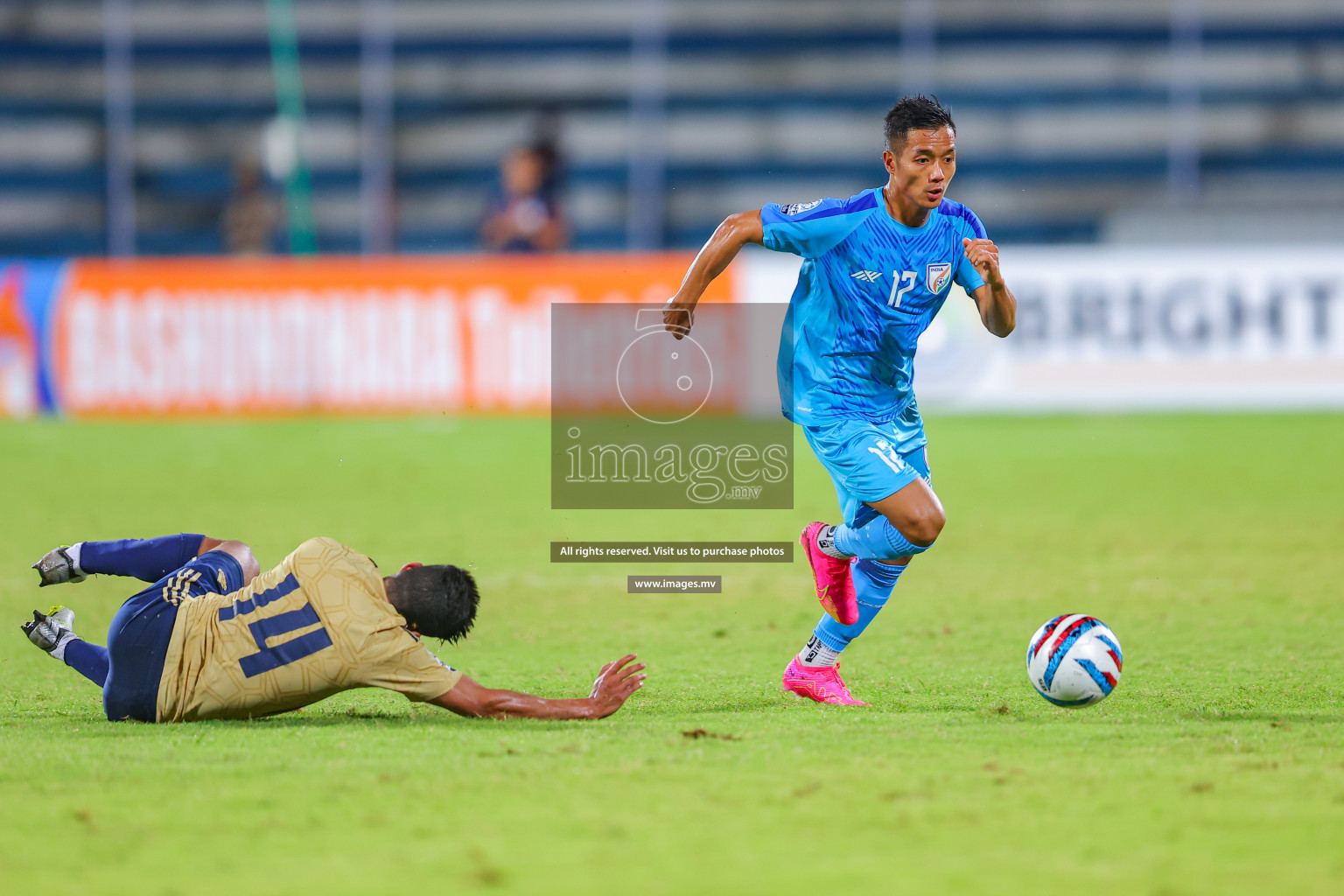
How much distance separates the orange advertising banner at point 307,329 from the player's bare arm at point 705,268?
10498 mm

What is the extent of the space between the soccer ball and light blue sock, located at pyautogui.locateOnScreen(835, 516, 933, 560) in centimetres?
60

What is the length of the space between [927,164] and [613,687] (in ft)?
7.24

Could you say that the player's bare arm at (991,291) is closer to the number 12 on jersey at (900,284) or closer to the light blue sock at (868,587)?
the number 12 on jersey at (900,284)

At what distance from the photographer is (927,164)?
5457 mm

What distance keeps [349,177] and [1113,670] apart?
17.1m

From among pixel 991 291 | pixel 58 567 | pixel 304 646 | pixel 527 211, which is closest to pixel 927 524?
pixel 991 291

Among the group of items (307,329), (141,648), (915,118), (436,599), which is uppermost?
(915,118)

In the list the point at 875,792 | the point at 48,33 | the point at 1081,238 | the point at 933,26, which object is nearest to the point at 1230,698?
the point at 875,792

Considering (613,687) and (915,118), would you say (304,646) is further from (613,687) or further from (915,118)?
(915,118)

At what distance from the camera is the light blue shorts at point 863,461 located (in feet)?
17.9

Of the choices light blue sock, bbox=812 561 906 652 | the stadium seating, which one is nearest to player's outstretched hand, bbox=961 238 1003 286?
light blue sock, bbox=812 561 906 652

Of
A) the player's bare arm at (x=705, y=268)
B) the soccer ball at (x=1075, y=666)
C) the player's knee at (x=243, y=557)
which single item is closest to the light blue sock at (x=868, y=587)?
the soccer ball at (x=1075, y=666)

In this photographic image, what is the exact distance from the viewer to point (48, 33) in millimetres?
20375

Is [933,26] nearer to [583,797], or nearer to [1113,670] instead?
[1113,670]
